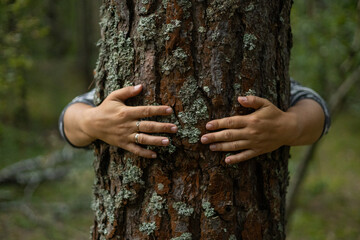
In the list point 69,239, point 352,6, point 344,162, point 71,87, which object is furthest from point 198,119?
point 71,87

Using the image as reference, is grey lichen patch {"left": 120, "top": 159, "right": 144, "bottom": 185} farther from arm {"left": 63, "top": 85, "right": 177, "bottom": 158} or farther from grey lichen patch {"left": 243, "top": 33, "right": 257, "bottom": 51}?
grey lichen patch {"left": 243, "top": 33, "right": 257, "bottom": 51}

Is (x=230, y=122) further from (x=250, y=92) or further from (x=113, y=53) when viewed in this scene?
(x=113, y=53)

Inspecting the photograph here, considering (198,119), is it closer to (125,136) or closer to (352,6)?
(125,136)

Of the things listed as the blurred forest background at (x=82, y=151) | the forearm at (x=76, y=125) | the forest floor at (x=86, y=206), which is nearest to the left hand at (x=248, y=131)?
the forearm at (x=76, y=125)

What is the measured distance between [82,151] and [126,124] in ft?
15.7

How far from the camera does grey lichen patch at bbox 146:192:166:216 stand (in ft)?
4.36

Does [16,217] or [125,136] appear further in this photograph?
[16,217]

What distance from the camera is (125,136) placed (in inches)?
52.1

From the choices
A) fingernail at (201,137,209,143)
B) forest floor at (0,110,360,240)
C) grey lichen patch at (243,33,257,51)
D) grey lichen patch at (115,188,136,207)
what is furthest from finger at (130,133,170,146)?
forest floor at (0,110,360,240)

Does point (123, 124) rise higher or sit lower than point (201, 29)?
lower

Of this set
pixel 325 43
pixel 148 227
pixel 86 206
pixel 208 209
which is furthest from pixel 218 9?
pixel 86 206

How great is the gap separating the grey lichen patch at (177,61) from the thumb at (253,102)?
251mm

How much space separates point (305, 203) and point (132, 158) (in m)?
4.58

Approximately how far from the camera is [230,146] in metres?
1.27
